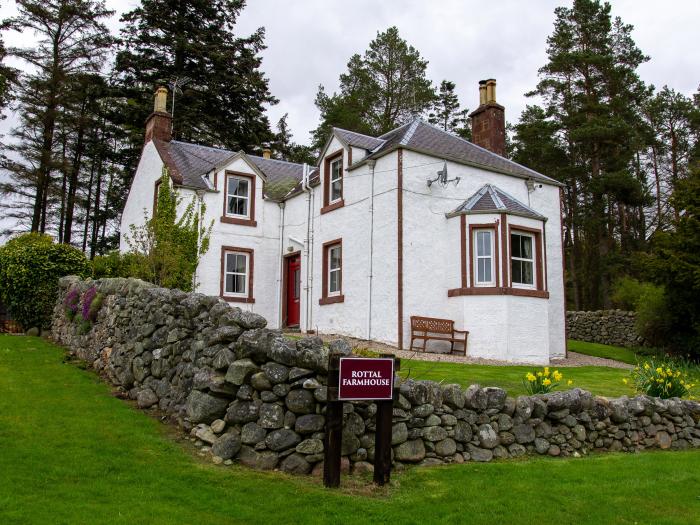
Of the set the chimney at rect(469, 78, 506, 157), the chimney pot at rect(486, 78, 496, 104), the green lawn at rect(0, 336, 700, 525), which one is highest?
the chimney pot at rect(486, 78, 496, 104)

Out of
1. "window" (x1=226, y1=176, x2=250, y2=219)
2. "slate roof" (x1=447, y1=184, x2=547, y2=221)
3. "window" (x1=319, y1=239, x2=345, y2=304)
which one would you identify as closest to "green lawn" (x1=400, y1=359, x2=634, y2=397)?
"slate roof" (x1=447, y1=184, x2=547, y2=221)

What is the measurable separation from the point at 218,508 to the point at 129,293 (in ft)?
21.6

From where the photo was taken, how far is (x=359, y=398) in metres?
6.57

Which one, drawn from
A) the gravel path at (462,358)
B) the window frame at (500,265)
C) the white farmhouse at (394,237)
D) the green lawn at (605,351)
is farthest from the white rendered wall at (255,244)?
the green lawn at (605,351)

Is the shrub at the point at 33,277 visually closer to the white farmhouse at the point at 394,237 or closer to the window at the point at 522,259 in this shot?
the white farmhouse at the point at 394,237

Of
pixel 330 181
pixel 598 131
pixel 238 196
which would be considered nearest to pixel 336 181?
pixel 330 181

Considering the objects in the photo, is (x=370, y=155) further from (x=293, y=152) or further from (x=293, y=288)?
(x=293, y=152)

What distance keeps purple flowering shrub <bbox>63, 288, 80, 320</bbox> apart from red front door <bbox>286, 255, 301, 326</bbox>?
8.79 metres

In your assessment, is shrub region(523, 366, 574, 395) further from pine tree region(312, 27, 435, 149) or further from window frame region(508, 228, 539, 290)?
pine tree region(312, 27, 435, 149)

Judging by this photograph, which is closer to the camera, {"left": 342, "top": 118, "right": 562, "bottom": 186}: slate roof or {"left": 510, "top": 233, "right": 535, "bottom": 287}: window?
{"left": 510, "top": 233, "right": 535, "bottom": 287}: window

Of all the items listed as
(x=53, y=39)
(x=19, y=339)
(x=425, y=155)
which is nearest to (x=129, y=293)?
(x=19, y=339)

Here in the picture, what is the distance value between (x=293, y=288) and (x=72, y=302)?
9.35 m

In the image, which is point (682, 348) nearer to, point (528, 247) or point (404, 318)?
point (528, 247)

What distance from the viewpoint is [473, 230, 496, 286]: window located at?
17.7m
